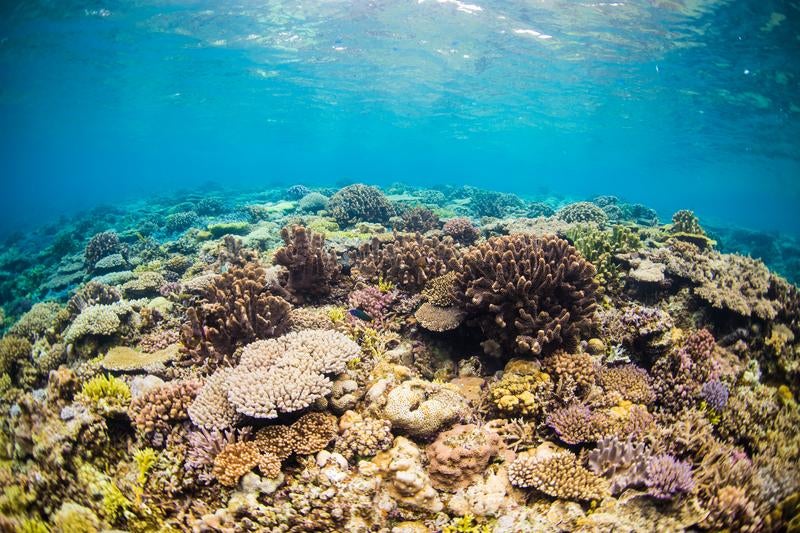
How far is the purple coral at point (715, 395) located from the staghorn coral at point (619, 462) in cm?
140

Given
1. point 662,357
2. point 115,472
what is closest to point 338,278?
point 115,472

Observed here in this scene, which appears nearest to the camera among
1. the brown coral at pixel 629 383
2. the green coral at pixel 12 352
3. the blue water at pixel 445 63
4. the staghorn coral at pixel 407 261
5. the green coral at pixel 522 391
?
the green coral at pixel 522 391

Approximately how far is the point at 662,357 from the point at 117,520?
662cm

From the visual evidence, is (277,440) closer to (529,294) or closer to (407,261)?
(529,294)

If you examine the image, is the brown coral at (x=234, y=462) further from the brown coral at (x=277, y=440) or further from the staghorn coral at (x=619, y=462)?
the staghorn coral at (x=619, y=462)

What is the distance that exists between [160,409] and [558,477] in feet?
14.2

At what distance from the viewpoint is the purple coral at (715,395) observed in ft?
14.7

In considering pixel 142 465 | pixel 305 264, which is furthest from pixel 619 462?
pixel 305 264

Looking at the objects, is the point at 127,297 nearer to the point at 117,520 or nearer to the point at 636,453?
the point at 117,520

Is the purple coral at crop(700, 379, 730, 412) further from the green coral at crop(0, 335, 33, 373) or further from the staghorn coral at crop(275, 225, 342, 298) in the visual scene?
the green coral at crop(0, 335, 33, 373)

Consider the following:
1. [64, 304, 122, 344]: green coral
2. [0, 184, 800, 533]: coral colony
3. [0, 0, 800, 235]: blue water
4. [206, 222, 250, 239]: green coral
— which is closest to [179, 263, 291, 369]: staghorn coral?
[0, 184, 800, 533]: coral colony

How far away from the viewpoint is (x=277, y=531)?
130 inches

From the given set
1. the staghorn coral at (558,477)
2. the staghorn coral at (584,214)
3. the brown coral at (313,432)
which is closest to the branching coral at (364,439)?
the brown coral at (313,432)

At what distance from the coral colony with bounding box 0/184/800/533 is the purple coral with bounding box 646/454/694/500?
0.06 feet
